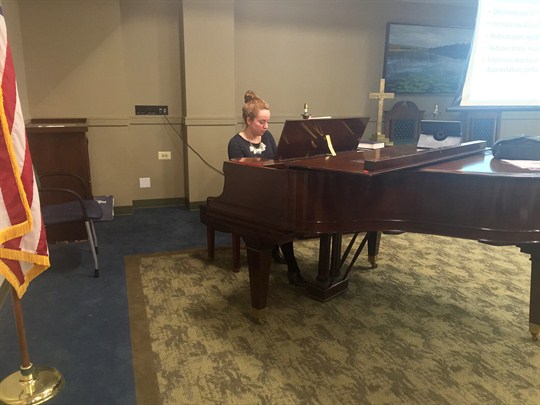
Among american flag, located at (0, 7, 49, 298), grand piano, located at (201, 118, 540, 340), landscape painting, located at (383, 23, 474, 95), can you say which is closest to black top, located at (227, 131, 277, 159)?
grand piano, located at (201, 118, 540, 340)

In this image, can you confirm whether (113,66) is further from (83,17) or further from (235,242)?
(235,242)

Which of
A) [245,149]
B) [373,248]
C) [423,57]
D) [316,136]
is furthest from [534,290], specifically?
[423,57]

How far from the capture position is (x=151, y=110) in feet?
14.0

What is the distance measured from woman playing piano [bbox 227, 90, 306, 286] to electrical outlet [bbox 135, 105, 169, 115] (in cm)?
160

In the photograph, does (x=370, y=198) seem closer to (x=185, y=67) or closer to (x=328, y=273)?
(x=328, y=273)

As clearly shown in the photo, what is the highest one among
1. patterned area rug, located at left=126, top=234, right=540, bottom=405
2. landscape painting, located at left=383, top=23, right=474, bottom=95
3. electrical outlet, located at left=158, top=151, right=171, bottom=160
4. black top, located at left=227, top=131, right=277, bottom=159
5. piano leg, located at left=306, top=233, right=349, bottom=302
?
landscape painting, located at left=383, top=23, right=474, bottom=95

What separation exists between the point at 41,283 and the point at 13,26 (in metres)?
2.22

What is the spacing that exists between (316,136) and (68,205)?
1850 millimetres

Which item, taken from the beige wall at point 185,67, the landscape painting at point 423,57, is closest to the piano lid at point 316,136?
the beige wall at point 185,67

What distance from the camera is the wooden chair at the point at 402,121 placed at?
16.4 ft

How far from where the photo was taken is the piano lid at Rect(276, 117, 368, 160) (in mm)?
2064

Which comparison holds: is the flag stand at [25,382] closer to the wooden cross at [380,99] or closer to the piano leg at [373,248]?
the piano leg at [373,248]

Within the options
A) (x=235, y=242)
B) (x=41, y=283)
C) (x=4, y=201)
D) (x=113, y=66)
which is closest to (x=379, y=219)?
(x=235, y=242)

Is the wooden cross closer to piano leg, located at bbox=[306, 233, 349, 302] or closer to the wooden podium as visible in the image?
piano leg, located at bbox=[306, 233, 349, 302]
